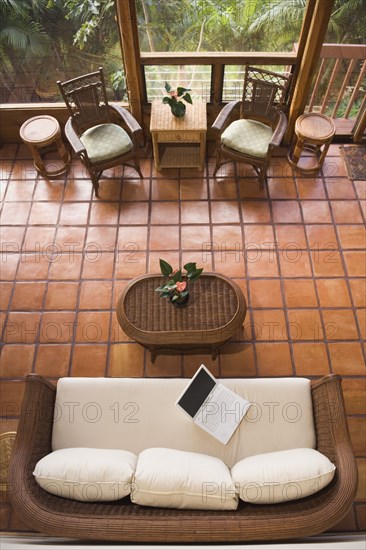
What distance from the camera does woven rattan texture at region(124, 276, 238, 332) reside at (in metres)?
2.99

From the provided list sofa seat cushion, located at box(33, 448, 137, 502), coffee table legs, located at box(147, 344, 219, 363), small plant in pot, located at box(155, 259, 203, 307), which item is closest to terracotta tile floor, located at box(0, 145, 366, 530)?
coffee table legs, located at box(147, 344, 219, 363)

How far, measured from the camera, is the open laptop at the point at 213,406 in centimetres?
265

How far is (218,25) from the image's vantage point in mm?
3711

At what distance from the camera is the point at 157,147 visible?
406 centimetres

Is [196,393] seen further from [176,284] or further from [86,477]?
[86,477]

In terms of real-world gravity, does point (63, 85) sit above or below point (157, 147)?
above

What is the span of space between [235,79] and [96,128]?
1383 millimetres

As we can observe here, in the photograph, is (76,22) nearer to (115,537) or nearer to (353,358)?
(353,358)

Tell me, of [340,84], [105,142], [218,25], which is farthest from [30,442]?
[340,84]

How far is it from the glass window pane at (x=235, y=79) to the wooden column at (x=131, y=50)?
0.82 m

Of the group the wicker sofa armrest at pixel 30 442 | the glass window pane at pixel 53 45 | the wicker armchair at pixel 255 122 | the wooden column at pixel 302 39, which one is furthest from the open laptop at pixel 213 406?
the glass window pane at pixel 53 45

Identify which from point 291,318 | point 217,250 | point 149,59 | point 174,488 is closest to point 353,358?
point 291,318

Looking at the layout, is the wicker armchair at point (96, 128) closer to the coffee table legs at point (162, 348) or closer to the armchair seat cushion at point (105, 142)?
the armchair seat cushion at point (105, 142)

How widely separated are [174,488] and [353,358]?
70.7 inches
